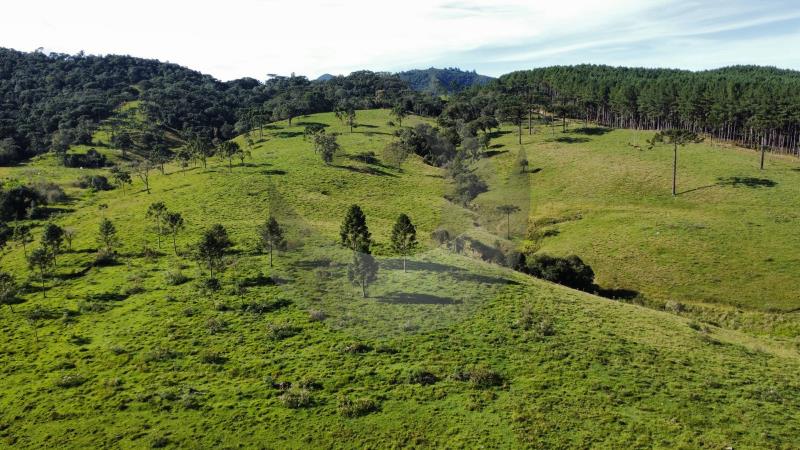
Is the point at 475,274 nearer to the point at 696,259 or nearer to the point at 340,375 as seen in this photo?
the point at 340,375

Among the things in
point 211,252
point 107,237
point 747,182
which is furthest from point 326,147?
point 747,182

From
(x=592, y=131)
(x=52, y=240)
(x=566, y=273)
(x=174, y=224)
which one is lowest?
(x=566, y=273)

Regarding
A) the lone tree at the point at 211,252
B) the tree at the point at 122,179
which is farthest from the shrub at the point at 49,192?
the lone tree at the point at 211,252

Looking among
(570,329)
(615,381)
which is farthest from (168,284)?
(615,381)

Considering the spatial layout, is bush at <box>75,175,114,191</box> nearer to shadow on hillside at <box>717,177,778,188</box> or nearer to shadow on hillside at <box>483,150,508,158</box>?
shadow on hillside at <box>483,150,508,158</box>

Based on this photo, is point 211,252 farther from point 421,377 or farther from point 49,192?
point 49,192

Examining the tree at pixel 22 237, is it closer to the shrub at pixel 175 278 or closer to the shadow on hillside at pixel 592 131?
the shrub at pixel 175 278
